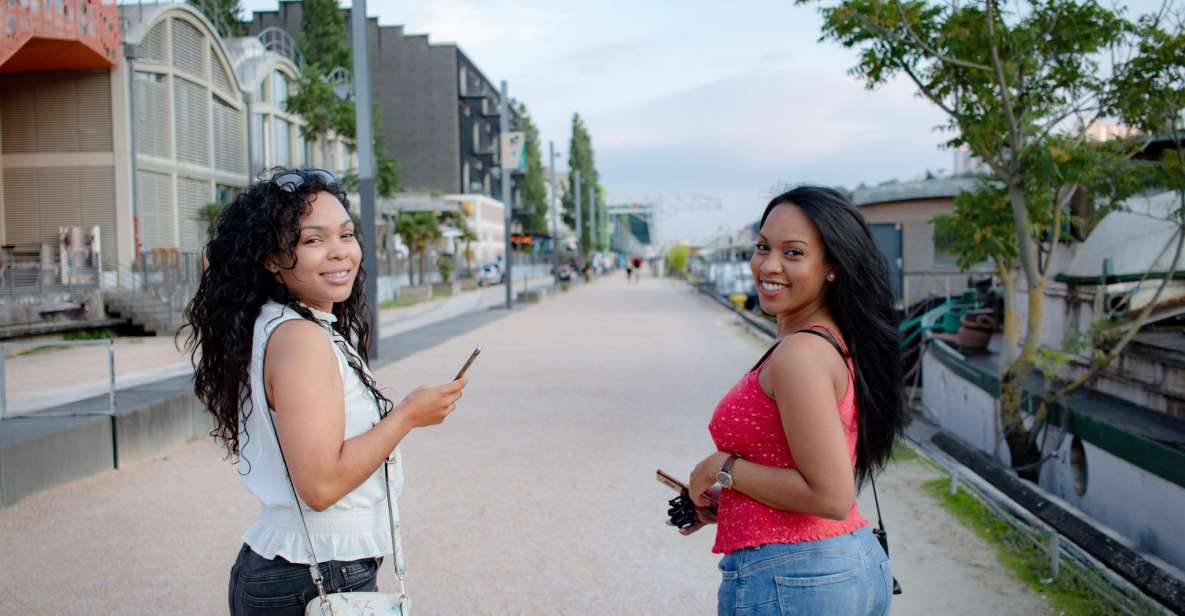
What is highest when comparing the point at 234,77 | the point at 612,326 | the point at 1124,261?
the point at 234,77

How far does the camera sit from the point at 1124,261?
32.1 ft

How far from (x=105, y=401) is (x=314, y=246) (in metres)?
6.31

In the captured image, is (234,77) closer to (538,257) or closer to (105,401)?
(105,401)

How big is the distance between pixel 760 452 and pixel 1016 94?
7093mm

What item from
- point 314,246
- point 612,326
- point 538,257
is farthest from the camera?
point 538,257

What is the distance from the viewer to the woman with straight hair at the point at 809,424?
2.01 m

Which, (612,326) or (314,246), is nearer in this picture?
(314,246)

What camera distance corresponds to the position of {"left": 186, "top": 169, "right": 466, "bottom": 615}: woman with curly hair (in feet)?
6.57

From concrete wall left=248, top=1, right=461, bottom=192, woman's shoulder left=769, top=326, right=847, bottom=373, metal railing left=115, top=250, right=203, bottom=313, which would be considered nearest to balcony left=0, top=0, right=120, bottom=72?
metal railing left=115, top=250, right=203, bottom=313

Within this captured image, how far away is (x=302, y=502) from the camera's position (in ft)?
6.86

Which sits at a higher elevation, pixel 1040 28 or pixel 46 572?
pixel 1040 28

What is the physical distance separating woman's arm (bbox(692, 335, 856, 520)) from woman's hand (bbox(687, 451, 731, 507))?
0.12 m

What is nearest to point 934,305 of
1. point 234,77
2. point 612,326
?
point 612,326

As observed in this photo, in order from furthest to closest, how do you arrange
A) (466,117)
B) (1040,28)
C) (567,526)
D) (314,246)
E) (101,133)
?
(466,117) → (101,133) → (1040,28) → (567,526) → (314,246)
